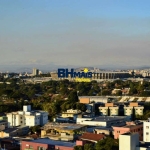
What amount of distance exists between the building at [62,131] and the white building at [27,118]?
147 centimetres

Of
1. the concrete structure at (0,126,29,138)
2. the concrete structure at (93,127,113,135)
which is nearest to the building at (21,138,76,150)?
the concrete structure at (93,127,113,135)

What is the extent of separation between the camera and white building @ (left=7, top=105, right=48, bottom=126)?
11.9 meters

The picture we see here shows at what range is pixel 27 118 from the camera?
12016mm

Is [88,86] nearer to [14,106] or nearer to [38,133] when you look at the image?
[14,106]

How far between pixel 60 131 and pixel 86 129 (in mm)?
833

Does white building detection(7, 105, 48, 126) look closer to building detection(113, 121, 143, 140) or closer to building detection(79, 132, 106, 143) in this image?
building detection(113, 121, 143, 140)

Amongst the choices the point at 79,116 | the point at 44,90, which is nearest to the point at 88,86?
the point at 44,90

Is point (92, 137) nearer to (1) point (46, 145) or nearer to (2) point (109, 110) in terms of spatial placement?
(1) point (46, 145)

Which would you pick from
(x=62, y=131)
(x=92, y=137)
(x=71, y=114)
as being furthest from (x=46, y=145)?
(x=71, y=114)

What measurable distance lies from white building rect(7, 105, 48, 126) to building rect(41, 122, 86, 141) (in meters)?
1.47

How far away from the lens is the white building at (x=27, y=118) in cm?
1188

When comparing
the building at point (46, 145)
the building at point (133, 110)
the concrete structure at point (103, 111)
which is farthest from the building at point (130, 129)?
the concrete structure at point (103, 111)

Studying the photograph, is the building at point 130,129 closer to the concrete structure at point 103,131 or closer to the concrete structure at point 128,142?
the concrete structure at point 103,131

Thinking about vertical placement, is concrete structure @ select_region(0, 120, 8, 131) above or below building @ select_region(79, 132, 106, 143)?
below
